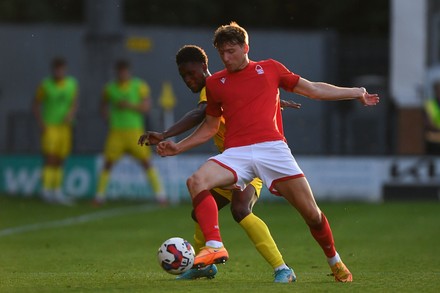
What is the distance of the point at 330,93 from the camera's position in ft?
32.2

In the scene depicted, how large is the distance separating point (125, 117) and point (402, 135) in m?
5.37

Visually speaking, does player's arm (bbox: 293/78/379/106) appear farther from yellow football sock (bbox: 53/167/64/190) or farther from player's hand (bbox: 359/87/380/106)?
yellow football sock (bbox: 53/167/64/190)

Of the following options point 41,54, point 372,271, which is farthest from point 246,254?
point 41,54

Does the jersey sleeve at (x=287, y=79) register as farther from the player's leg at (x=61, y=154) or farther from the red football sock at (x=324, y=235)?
the player's leg at (x=61, y=154)

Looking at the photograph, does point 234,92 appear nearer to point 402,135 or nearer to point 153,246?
point 153,246

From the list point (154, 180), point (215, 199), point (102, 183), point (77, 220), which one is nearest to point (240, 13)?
point (154, 180)

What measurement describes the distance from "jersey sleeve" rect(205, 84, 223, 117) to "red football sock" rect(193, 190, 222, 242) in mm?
723

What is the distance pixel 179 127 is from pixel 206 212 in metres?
0.84

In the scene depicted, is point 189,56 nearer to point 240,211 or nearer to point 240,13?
point 240,211

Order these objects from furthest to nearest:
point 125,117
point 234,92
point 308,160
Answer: point 308,160, point 125,117, point 234,92

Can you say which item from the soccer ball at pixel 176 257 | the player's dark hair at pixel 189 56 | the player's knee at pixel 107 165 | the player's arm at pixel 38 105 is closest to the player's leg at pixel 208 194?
the soccer ball at pixel 176 257

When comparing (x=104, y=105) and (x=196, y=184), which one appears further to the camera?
(x=104, y=105)

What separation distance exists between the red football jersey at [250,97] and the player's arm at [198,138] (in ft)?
0.71

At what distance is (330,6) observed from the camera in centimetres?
3634
